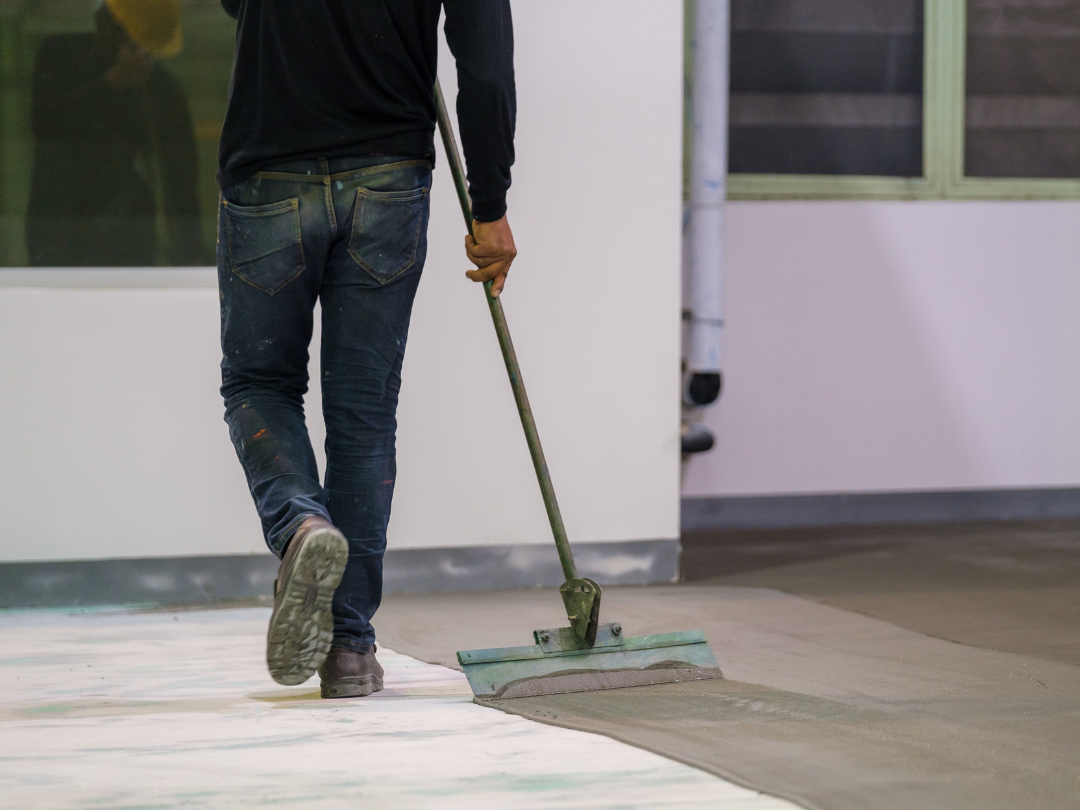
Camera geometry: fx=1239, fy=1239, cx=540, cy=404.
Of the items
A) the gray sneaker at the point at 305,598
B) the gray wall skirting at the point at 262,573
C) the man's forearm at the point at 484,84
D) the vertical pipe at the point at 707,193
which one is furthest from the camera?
the vertical pipe at the point at 707,193

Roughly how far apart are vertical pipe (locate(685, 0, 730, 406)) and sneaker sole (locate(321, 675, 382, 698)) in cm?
225

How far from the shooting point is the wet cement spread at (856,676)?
1261 millimetres

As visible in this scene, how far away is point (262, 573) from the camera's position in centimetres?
278

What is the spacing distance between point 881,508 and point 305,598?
117 inches

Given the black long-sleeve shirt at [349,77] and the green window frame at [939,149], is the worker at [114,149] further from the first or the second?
the green window frame at [939,149]

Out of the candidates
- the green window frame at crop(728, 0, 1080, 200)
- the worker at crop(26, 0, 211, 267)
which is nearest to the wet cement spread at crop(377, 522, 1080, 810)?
the worker at crop(26, 0, 211, 267)

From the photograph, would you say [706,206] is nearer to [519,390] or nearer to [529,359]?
[529,359]

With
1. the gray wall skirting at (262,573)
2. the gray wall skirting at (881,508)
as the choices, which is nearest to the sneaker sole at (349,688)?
the gray wall skirting at (262,573)

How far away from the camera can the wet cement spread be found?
1.26m

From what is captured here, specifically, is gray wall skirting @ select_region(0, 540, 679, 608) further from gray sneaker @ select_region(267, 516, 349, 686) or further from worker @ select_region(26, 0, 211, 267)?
gray sneaker @ select_region(267, 516, 349, 686)

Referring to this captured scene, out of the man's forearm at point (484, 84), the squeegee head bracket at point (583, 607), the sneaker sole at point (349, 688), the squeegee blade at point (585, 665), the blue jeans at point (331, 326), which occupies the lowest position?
the sneaker sole at point (349, 688)

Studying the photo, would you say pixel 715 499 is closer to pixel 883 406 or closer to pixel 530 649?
pixel 883 406

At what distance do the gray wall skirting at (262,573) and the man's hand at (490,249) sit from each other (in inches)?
48.6

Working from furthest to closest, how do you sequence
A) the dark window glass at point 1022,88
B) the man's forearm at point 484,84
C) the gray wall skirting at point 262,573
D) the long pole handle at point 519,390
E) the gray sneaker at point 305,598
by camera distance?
the dark window glass at point 1022,88, the gray wall skirting at point 262,573, the long pole handle at point 519,390, the man's forearm at point 484,84, the gray sneaker at point 305,598
